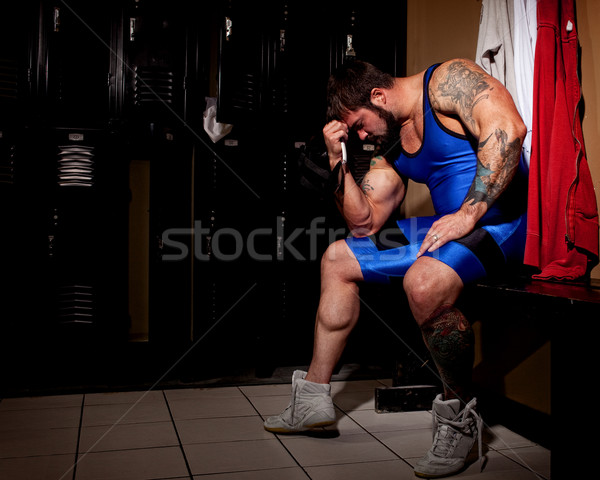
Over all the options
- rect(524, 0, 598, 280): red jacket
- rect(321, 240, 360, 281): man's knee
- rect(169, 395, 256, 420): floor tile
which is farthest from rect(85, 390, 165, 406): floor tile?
rect(524, 0, 598, 280): red jacket

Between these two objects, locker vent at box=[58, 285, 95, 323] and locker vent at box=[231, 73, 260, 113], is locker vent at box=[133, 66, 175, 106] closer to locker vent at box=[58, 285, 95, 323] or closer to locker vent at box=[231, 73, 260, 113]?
locker vent at box=[231, 73, 260, 113]

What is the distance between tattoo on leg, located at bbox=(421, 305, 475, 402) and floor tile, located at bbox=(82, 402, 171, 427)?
3.56 feet

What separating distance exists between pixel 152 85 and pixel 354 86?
4.28ft

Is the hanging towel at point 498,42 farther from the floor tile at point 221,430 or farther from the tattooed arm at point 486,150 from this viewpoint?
the floor tile at point 221,430

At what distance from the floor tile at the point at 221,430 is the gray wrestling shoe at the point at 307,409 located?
8 cm

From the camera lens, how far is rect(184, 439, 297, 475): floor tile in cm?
153

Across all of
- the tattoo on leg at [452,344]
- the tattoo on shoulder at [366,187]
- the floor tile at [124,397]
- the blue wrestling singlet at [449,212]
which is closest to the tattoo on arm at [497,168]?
the blue wrestling singlet at [449,212]

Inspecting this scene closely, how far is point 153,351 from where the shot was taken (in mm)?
2721

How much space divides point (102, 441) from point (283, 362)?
125 cm

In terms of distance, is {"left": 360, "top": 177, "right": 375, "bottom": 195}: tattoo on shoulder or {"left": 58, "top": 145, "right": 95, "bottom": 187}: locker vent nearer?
{"left": 360, "top": 177, "right": 375, "bottom": 195}: tattoo on shoulder

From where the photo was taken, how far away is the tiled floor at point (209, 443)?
59.3 inches

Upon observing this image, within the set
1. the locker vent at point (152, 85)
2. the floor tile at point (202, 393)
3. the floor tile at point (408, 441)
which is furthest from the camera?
the locker vent at point (152, 85)

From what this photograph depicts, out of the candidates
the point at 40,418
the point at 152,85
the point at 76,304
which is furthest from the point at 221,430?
the point at 152,85

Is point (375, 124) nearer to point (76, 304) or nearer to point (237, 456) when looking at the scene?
point (237, 456)
